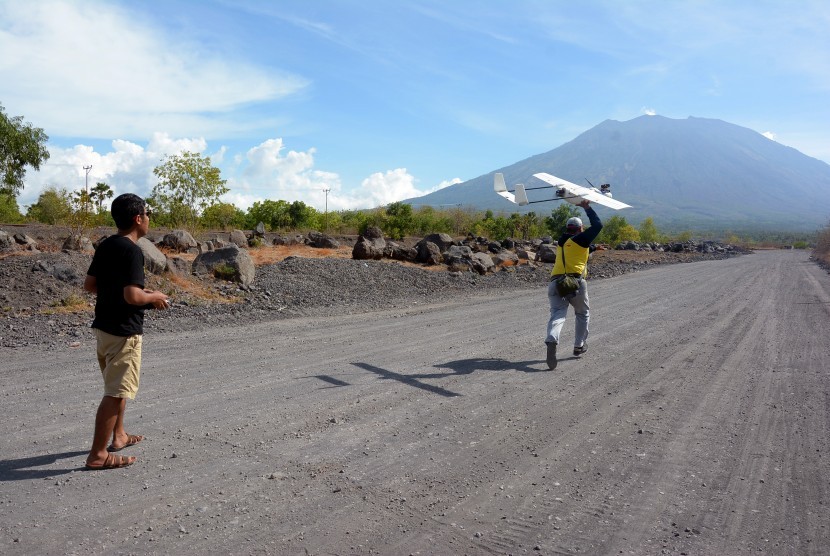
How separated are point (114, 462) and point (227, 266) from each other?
12.8 meters

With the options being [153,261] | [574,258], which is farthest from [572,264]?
[153,261]

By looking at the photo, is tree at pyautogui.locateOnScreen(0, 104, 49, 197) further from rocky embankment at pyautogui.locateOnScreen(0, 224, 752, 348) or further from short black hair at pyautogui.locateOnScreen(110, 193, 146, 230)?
short black hair at pyautogui.locateOnScreen(110, 193, 146, 230)

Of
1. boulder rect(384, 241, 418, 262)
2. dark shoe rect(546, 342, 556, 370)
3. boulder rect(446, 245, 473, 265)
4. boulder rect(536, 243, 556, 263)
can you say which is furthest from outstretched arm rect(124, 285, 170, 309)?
boulder rect(536, 243, 556, 263)

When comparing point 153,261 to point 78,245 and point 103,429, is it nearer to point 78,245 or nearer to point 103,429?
point 78,245

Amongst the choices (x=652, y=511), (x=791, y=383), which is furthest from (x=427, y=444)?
(x=791, y=383)

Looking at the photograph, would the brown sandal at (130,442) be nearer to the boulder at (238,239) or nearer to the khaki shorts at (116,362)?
the khaki shorts at (116,362)

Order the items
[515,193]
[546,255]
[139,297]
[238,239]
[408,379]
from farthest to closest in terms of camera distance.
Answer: [546,255] < [238,239] < [515,193] < [408,379] < [139,297]

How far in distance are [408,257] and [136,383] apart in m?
22.1

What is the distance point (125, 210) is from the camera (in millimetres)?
4504

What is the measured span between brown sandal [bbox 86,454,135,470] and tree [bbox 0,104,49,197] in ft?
82.5

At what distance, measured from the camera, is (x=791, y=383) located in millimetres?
7676

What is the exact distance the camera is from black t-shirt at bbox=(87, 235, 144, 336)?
4375mm

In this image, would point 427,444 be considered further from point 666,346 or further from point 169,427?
point 666,346

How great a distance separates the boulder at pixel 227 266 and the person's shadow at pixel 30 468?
11898 millimetres
